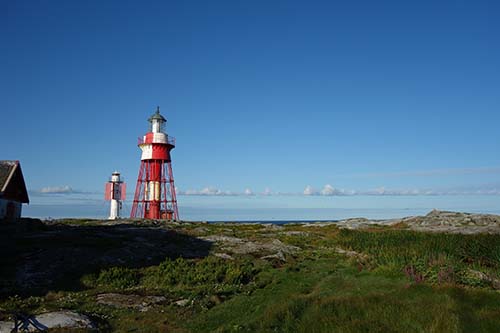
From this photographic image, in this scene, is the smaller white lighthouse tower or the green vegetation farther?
the smaller white lighthouse tower

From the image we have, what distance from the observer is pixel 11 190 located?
4375cm

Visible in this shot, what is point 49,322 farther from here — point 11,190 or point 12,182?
point 12,182

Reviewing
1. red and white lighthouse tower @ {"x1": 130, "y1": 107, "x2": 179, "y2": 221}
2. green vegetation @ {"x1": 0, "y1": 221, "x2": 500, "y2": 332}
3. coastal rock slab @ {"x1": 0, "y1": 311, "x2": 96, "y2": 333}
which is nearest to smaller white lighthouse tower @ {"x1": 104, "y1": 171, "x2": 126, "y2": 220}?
red and white lighthouse tower @ {"x1": 130, "y1": 107, "x2": 179, "y2": 221}

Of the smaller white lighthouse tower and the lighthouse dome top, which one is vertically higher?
the lighthouse dome top

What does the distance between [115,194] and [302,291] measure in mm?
54325

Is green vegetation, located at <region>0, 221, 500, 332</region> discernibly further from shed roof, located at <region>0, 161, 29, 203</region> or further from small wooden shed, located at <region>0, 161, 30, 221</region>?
shed roof, located at <region>0, 161, 29, 203</region>

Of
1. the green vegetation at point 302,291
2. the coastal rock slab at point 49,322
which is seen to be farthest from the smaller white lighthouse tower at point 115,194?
the coastal rock slab at point 49,322

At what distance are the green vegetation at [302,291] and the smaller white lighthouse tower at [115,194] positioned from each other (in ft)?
130

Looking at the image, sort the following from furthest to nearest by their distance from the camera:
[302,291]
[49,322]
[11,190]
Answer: [11,190] → [302,291] → [49,322]

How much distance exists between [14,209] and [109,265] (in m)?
27.7

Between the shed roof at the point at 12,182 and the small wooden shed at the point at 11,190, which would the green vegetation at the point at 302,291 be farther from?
the shed roof at the point at 12,182

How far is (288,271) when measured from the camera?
76.9 ft

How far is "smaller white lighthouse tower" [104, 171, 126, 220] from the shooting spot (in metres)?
67.5

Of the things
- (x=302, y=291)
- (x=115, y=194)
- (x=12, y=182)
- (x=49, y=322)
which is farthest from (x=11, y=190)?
(x=302, y=291)
